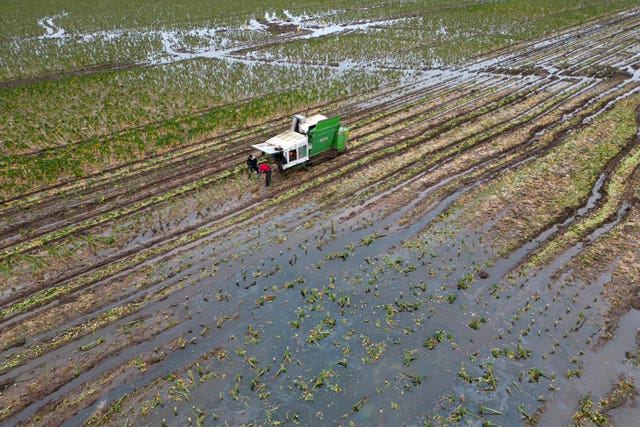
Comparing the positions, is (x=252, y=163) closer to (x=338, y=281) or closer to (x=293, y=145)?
(x=293, y=145)

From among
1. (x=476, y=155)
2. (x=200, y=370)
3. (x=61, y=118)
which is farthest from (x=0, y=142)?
(x=476, y=155)

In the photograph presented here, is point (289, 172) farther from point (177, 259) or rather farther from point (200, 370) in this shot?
point (200, 370)

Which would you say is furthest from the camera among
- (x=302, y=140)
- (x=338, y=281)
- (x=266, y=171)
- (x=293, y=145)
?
(x=302, y=140)

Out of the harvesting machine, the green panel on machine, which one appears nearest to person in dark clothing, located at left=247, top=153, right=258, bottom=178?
the harvesting machine

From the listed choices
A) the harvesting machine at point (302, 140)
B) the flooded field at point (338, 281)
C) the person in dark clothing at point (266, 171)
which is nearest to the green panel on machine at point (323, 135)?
the harvesting machine at point (302, 140)

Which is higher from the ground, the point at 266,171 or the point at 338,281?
the point at 266,171

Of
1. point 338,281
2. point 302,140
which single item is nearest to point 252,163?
point 302,140

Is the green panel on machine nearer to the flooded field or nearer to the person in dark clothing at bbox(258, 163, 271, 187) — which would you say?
the flooded field

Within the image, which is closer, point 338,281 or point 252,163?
point 338,281

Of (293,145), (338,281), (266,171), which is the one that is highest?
(293,145)
